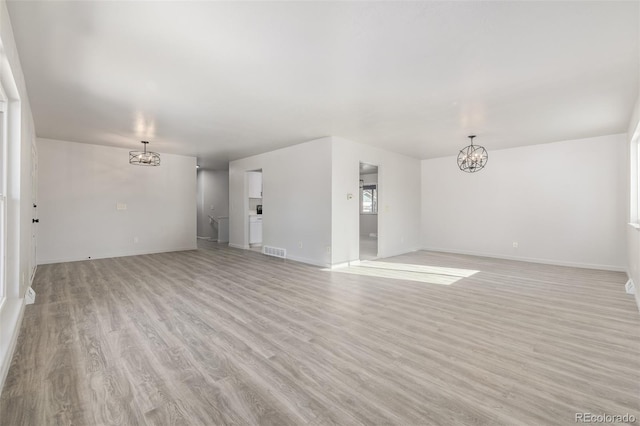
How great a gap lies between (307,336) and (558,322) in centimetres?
257

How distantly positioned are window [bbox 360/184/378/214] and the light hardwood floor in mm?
6909

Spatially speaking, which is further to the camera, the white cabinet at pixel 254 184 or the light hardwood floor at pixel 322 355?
the white cabinet at pixel 254 184

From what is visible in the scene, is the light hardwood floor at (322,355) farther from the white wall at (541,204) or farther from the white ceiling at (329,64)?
the white ceiling at (329,64)

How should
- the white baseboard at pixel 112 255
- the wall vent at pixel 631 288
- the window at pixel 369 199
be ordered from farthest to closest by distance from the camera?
the window at pixel 369 199
the white baseboard at pixel 112 255
the wall vent at pixel 631 288

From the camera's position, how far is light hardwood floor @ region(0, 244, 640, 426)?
165cm

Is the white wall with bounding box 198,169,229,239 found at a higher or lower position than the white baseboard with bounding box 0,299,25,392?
higher

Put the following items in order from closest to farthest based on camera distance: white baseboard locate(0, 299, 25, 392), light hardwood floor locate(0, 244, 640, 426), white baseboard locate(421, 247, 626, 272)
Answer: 1. light hardwood floor locate(0, 244, 640, 426)
2. white baseboard locate(0, 299, 25, 392)
3. white baseboard locate(421, 247, 626, 272)

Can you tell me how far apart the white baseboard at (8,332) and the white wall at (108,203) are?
3.90 meters

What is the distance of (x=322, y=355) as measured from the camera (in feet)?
7.38

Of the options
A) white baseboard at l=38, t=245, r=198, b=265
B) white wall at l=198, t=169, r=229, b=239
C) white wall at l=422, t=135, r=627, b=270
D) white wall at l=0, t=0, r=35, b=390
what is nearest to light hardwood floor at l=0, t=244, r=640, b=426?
white wall at l=0, t=0, r=35, b=390

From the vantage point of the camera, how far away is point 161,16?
2006 millimetres

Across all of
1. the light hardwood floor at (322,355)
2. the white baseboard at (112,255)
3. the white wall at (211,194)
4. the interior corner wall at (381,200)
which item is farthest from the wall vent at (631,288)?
the white wall at (211,194)

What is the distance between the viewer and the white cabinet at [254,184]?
26.9ft

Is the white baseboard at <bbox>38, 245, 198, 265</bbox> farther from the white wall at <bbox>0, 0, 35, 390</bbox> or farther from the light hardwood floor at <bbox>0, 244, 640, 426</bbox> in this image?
the white wall at <bbox>0, 0, 35, 390</bbox>
